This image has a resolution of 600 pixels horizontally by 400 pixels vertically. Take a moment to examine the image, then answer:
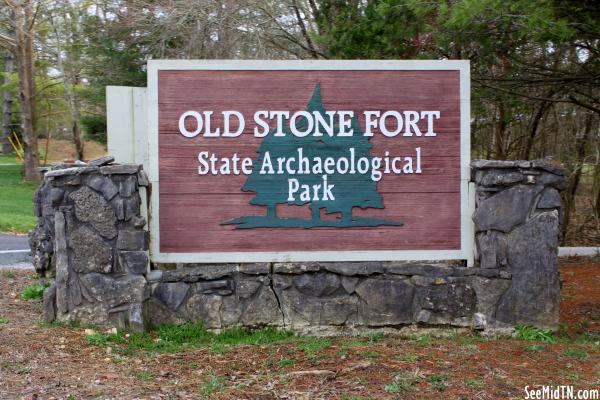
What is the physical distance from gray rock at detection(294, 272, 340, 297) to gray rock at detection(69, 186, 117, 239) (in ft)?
5.34

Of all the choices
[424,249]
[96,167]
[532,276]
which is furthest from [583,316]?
[96,167]

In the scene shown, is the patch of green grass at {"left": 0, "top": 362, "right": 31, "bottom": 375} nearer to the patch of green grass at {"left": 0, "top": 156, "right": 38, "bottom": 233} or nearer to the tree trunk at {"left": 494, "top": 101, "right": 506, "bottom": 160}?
the tree trunk at {"left": 494, "top": 101, "right": 506, "bottom": 160}

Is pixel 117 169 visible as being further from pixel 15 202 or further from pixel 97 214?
pixel 15 202

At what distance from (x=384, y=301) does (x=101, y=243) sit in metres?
2.46

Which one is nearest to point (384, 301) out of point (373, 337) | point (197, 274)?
point (373, 337)

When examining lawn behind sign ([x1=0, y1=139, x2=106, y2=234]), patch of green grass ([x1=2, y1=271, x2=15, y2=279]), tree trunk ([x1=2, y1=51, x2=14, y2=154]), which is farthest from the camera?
tree trunk ([x1=2, y1=51, x2=14, y2=154])

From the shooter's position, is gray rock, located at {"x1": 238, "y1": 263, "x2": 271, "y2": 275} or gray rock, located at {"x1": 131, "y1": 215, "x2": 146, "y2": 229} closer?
gray rock, located at {"x1": 131, "y1": 215, "x2": 146, "y2": 229}

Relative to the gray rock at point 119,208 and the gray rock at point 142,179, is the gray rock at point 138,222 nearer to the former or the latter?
the gray rock at point 119,208

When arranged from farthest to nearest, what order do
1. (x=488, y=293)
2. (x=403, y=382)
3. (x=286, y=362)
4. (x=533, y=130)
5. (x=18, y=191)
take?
(x=18, y=191) → (x=533, y=130) → (x=488, y=293) → (x=286, y=362) → (x=403, y=382)

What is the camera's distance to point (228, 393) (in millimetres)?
4809

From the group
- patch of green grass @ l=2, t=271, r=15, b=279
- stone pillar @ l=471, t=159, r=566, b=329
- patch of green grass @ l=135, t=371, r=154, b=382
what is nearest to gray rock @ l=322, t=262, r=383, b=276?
stone pillar @ l=471, t=159, r=566, b=329

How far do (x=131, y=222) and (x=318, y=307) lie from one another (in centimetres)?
175

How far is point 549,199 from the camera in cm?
619

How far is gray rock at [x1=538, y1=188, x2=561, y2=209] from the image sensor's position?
6188mm
